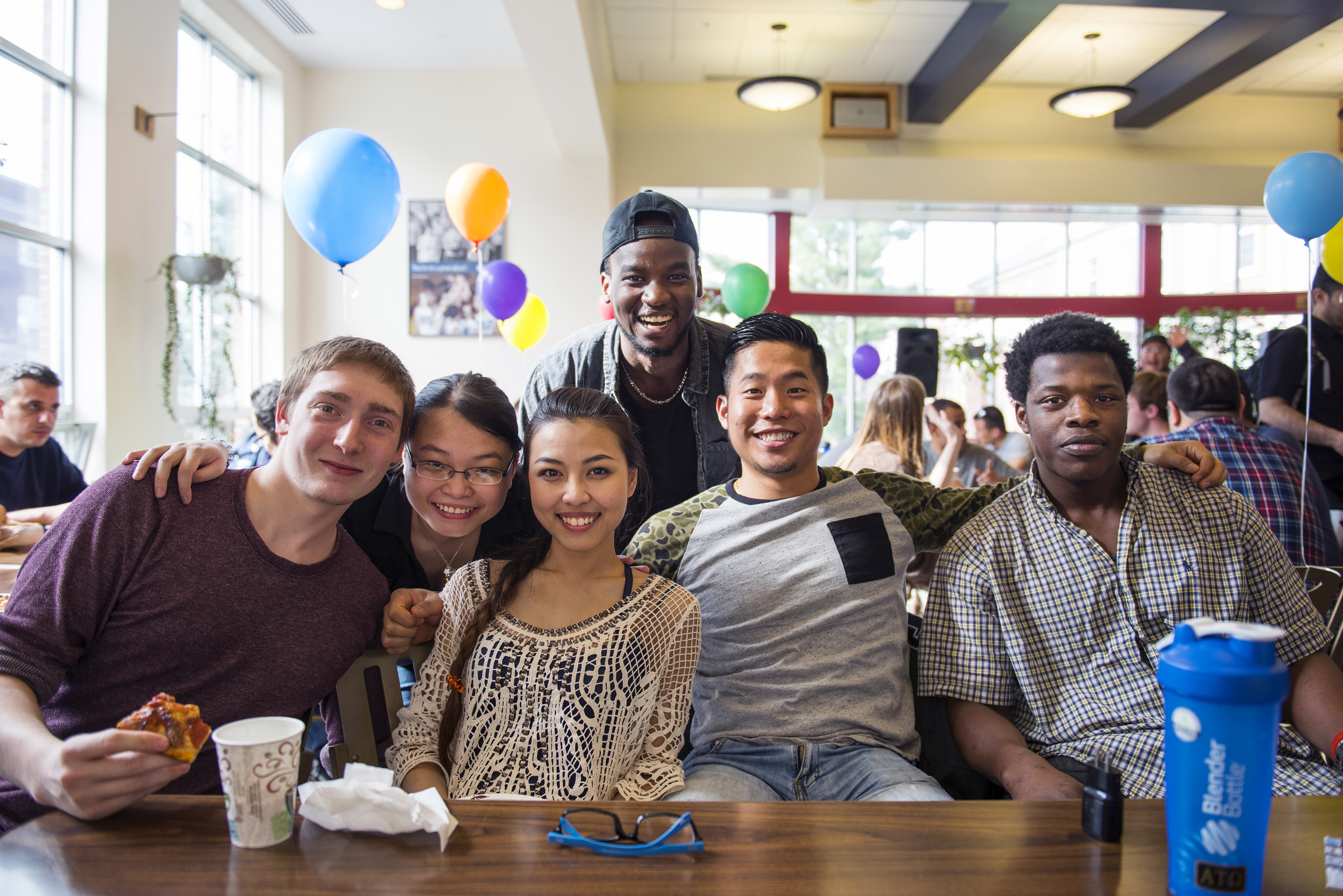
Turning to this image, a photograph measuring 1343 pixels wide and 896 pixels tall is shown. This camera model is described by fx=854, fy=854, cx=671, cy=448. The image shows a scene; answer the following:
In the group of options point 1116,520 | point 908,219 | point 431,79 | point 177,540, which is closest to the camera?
point 177,540

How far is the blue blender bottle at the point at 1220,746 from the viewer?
0.71m

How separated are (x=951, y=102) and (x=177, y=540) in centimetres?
793

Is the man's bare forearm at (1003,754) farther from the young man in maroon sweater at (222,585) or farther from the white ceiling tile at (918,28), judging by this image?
the white ceiling tile at (918,28)

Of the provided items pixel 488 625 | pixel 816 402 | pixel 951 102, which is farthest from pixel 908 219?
pixel 488 625

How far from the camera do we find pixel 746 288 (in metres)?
6.04

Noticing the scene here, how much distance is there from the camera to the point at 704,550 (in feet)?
5.63

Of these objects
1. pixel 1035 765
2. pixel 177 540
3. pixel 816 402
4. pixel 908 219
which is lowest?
pixel 1035 765

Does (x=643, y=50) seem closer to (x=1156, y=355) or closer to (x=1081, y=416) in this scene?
(x=1156, y=355)

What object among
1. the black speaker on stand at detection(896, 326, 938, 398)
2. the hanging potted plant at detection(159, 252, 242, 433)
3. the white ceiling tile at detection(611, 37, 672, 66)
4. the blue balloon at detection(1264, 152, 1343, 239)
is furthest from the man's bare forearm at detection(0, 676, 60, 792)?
the black speaker on stand at detection(896, 326, 938, 398)

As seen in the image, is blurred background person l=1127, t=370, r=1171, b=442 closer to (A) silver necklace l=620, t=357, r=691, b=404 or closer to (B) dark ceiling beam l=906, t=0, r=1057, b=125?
(A) silver necklace l=620, t=357, r=691, b=404

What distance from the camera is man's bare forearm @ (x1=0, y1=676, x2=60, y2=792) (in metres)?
0.98

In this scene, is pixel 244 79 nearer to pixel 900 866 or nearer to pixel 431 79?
pixel 431 79

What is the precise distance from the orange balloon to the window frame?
2213 mm

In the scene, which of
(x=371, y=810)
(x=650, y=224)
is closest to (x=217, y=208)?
(x=650, y=224)
